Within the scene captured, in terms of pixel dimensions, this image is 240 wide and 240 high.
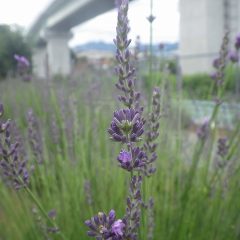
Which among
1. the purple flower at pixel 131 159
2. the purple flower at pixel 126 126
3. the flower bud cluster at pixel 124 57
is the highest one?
the flower bud cluster at pixel 124 57

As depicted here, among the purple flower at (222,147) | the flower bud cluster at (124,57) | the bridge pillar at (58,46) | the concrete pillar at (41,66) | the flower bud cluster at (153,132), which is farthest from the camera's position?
the bridge pillar at (58,46)

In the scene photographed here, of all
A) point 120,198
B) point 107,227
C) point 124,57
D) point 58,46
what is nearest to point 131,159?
point 107,227

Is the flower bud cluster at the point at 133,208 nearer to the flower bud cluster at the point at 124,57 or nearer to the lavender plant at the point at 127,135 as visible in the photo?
the lavender plant at the point at 127,135

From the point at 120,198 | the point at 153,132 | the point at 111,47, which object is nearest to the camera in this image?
the point at 153,132

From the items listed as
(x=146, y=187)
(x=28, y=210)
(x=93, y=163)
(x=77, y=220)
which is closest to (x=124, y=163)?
(x=146, y=187)

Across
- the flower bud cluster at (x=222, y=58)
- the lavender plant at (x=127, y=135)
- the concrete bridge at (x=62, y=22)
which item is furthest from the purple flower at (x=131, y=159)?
the concrete bridge at (x=62, y=22)

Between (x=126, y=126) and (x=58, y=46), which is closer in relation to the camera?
(x=126, y=126)

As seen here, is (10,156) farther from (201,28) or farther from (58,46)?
(58,46)

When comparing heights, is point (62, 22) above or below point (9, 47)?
above
